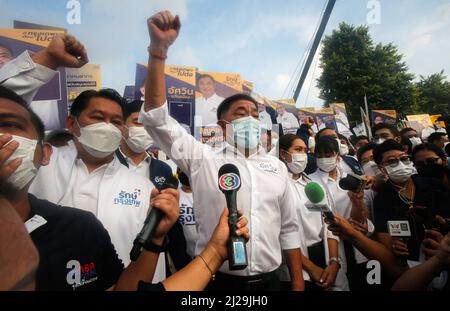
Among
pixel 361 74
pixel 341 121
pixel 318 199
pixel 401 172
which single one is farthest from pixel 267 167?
pixel 361 74

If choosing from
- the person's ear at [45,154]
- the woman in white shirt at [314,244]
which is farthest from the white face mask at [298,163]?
the person's ear at [45,154]

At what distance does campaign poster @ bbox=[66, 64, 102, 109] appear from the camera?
2885 mm

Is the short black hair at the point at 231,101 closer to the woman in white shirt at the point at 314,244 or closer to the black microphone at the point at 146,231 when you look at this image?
the woman in white shirt at the point at 314,244

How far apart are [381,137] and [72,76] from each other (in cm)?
463

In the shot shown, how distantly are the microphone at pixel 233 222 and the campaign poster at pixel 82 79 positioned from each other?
224 cm

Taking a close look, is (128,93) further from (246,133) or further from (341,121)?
(341,121)

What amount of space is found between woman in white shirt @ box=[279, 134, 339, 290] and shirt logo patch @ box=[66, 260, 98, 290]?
5.14ft

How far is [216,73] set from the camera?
17.0 feet

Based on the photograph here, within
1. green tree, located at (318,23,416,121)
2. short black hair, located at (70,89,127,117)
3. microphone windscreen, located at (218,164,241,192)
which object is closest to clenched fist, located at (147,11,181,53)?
short black hair, located at (70,89,127,117)

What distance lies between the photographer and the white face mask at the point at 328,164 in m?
2.75

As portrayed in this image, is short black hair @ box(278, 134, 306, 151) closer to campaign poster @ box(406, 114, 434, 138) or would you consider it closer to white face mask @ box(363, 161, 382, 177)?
white face mask @ box(363, 161, 382, 177)
